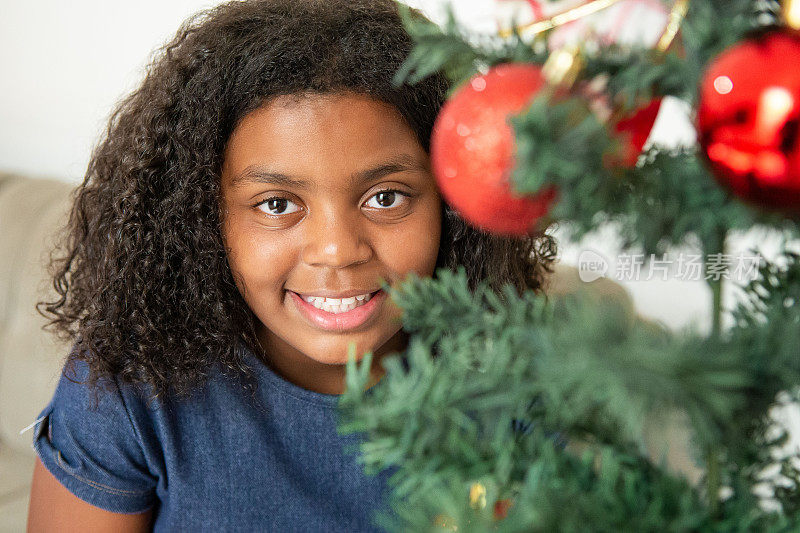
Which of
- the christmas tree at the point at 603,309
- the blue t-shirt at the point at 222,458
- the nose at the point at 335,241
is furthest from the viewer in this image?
the blue t-shirt at the point at 222,458

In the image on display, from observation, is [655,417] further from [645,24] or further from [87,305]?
[87,305]

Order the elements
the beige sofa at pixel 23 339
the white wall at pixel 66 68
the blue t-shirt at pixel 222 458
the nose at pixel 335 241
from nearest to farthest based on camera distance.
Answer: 1. the nose at pixel 335 241
2. the blue t-shirt at pixel 222 458
3. the beige sofa at pixel 23 339
4. the white wall at pixel 66 68

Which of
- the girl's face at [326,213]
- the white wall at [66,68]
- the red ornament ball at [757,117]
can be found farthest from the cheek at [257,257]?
the white wall at [66,68]

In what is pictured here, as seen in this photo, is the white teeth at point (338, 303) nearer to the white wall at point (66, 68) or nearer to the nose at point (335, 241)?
the nose at point (335, 241)

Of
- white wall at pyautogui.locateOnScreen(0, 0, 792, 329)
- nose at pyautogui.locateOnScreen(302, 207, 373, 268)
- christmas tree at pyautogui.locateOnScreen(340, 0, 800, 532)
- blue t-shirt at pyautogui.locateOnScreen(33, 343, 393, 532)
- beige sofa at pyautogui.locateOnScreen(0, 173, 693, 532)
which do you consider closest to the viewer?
christmas tree at pyautogui.locateOnScreen(340, 0, 800, 532)

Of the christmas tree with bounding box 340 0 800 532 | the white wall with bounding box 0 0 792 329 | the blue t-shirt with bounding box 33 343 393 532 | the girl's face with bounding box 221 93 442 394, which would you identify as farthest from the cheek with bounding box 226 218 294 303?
the white wall with bounding box 0 0 792 329

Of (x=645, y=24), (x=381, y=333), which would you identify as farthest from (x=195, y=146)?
(x=645, y=24)

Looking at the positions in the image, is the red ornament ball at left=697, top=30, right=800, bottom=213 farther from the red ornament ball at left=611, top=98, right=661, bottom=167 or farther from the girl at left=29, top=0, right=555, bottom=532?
the girl at left=29, top=0, right=555, bottom=532

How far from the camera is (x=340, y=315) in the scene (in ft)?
2.50

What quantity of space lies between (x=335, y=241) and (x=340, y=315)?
0.33 ft

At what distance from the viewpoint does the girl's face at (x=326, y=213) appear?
0.69 m

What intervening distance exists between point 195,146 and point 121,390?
0.91 ft

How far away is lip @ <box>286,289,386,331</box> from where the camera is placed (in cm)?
76

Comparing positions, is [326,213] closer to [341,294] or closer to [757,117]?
[341,294]
